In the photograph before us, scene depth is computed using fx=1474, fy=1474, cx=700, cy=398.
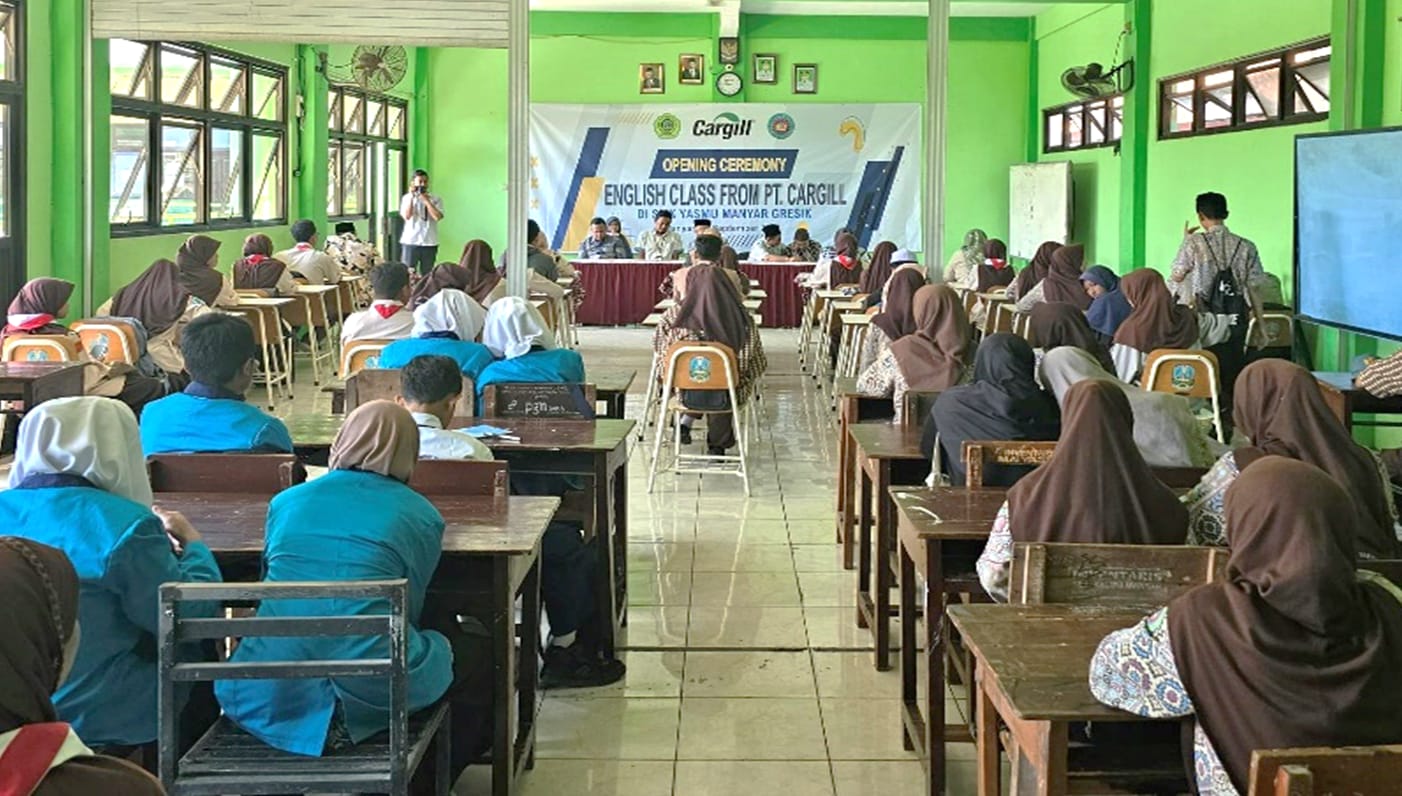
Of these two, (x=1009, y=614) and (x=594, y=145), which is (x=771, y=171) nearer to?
(x=594, y=145)

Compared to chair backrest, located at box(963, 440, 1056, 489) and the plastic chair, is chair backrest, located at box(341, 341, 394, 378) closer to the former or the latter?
the plastic chair

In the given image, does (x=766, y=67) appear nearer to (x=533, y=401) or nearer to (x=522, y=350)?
(x=522, y=350)

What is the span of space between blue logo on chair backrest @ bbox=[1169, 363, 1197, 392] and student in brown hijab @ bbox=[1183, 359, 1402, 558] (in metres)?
3.36

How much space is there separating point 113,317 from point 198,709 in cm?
520

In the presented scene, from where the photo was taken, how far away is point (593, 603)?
4195 mm

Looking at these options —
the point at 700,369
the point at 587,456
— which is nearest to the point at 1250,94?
the point at 700,369

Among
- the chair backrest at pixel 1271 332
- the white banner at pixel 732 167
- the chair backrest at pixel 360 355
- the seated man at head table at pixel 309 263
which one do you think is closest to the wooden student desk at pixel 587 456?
the chair backrest at pixel 360 355

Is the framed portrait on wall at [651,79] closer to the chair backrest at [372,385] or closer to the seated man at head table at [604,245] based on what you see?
the seated man at head table at [604,245]

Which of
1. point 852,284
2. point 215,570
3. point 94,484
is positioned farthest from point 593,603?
point 852,284

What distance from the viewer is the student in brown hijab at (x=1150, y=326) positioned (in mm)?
7562

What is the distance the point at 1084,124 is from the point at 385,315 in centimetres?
903

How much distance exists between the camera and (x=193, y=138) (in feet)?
37.7

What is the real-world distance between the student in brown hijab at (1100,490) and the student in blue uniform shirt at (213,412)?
200cm

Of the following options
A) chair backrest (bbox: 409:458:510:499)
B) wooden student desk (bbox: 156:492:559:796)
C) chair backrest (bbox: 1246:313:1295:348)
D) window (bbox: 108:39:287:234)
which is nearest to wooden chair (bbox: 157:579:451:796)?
wooden student desk (bbox: 156:492:559:796)
